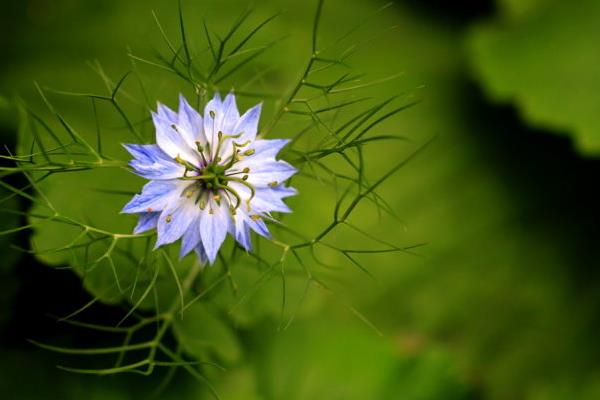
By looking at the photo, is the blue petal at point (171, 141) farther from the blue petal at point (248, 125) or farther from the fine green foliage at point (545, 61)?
the fine green foliage at point (545, 61)

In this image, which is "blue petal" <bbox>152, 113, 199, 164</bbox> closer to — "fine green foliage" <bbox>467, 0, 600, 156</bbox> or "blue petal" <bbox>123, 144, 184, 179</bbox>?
"blue petal" <bbox>123, 144, 184, 179</bbox>

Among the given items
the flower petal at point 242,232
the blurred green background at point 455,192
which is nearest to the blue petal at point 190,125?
the flower petal at point 242,232

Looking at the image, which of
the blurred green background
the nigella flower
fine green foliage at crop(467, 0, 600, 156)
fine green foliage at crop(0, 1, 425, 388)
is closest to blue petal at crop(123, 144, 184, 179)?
the nigella flower

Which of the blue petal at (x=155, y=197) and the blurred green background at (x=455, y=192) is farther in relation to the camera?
the blurred green background at (x=455, y=192)

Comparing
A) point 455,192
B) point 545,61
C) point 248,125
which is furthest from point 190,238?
point 545,61

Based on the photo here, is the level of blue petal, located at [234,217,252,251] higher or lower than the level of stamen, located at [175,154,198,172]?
lower

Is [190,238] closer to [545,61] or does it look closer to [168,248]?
[168,248]

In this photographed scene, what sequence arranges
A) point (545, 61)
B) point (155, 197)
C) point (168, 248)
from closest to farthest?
1. point (155, 197)
2. point (168, 248)
3. point (545, 61)
